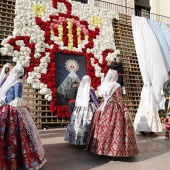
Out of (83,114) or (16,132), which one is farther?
(83,114)

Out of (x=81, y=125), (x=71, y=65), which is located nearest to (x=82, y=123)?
(x=81, y=125)

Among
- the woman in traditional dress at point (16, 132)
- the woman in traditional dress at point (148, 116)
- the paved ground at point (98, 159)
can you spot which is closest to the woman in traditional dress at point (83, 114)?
the paved ground at point (98, 159)

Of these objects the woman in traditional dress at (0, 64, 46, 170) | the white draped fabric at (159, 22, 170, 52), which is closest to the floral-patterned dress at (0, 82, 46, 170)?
the woman in traditional dress at (0, 64, 46, 170)

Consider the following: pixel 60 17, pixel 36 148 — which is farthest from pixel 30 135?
pixel 60 17

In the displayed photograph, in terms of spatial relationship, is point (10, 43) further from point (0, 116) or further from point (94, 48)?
point (0, 116)

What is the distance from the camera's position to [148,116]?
546 centimetres

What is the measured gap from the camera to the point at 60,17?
282 inches

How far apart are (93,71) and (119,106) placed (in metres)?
3.81

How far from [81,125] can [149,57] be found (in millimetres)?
4886

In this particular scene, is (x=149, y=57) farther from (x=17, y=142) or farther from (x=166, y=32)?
(x=17, y=142)

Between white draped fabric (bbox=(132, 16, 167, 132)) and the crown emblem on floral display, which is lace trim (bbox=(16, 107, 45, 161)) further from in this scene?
white draped fabric (bbox=(132, 16, 167, 132))

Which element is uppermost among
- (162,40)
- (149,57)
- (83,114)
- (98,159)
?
(162,40)

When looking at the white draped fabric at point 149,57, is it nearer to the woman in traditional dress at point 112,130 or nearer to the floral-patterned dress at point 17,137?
the woman in traditional dress at point 112,130

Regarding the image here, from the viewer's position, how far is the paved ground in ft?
9.89
